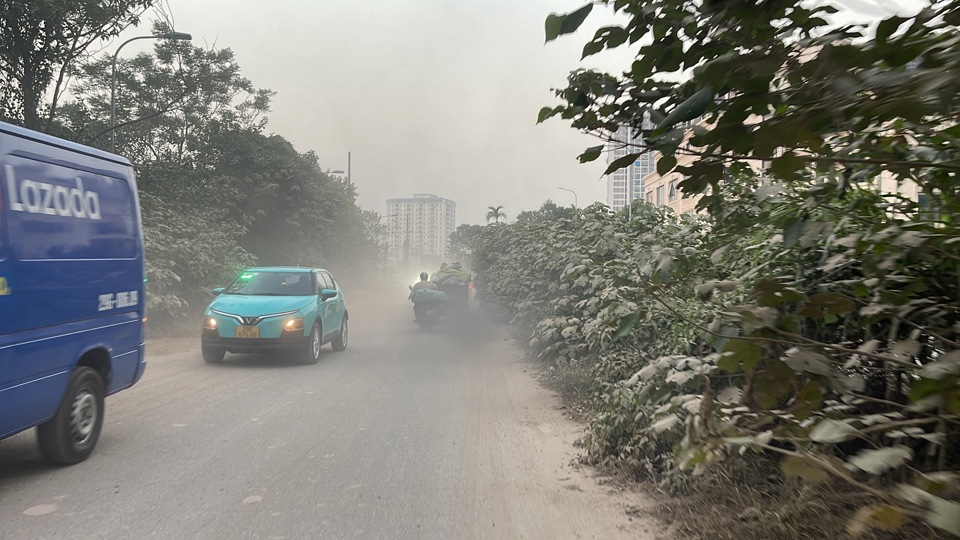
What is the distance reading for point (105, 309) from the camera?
5.27 metres

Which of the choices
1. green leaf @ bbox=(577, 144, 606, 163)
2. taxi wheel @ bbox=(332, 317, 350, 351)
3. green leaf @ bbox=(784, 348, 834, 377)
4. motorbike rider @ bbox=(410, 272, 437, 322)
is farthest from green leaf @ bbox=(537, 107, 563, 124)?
motorbike rider @ bbox=(410, 272, 437, 322)

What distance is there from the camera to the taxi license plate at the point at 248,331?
32.2ft

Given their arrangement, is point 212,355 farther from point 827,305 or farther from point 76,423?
point 827,305

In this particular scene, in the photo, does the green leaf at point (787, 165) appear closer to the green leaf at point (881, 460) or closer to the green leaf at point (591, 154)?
the green leaf at point (591, 154)

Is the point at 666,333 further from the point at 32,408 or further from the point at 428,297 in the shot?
the point at 428,297

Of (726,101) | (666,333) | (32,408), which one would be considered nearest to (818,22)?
(726,101)

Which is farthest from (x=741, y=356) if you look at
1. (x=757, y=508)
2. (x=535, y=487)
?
(x=535, y=487)

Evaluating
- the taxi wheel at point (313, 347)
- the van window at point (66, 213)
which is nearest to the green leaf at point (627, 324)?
the van window at point (66, 213)

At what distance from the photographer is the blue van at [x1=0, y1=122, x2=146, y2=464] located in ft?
13.6

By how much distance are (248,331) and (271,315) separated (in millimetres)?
421

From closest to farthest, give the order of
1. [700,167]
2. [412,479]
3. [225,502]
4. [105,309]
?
[700,167]
[225,502]
[412,479]
[105,309]

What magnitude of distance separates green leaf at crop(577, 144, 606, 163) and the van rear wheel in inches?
187

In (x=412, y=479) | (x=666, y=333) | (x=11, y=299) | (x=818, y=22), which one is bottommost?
(x=412, y=479)

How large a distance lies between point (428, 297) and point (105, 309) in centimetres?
1159
